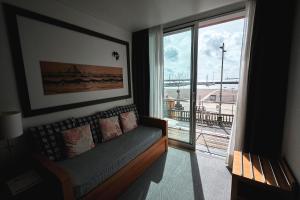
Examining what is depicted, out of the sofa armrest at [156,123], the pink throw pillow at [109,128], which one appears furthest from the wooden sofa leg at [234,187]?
the pink throw pillow at [109,128]

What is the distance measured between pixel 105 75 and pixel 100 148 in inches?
50.9

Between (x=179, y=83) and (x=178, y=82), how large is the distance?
3 centimetres

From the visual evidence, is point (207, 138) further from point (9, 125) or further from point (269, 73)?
point (9, 125)

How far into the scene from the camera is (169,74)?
3004 millimetres

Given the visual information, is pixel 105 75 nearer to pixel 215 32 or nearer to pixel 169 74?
pixel 169 74

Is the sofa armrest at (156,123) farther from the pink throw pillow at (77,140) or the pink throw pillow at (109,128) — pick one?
the pink throw pillow at (77,140)

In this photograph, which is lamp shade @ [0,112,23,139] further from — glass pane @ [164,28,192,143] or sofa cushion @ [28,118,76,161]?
glass pane @ [164,28,192,143]

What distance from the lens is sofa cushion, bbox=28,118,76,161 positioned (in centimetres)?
159

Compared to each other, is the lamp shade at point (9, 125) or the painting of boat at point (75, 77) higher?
the painting of boat at point (75, 77)

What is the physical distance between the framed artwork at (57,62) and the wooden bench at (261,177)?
226 centimetres

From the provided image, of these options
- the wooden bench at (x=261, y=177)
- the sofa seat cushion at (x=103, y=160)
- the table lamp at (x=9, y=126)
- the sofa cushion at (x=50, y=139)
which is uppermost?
the table lamp at (x=9, y=126)

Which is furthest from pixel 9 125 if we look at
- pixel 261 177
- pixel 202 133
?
pixel 202 133

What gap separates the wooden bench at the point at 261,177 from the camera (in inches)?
50.9

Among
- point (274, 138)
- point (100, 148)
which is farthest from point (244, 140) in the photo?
point (100, 148)
